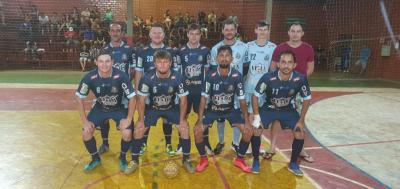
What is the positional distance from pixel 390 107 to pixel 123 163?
24.5 feet

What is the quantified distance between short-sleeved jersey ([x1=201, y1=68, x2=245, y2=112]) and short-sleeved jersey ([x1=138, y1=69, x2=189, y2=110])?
0.36 metres

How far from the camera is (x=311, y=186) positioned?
4.06 meters

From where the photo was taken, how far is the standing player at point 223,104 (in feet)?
14.9

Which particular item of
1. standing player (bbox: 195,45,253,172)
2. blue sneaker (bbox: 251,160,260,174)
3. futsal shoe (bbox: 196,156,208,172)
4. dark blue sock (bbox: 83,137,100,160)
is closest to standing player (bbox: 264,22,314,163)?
standing player (bbox: 195,45,253,172)

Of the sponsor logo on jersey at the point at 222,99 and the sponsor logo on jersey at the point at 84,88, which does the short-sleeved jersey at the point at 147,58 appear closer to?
the sponsor logo on jersey at the point at 222,99

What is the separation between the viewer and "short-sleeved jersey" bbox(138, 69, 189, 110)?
4.46m

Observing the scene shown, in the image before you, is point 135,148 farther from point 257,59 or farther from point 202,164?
point 257,59

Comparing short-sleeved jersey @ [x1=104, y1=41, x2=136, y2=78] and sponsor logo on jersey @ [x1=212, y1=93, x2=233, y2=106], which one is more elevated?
short-sleeved jersey @ [x1=104, y1=41, x2=136, y2=78]

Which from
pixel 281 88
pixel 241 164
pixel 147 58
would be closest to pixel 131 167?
pixel 241 164

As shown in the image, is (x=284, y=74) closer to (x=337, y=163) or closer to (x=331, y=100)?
(x=337, y=163)

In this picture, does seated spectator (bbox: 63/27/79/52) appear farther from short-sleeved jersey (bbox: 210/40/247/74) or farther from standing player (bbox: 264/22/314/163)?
standing player (bbox: 264/22/314/163)

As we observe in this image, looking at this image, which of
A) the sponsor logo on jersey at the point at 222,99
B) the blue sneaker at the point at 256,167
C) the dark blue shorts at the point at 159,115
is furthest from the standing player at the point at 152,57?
the blue sneaker at the point at 256,167

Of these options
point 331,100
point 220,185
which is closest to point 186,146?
point 220,185

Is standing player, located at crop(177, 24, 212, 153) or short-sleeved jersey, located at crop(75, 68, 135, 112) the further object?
standing player, located at crop(177, 24, 212, 153)
